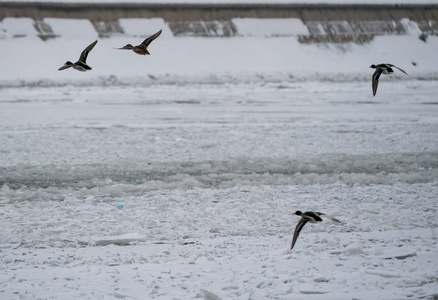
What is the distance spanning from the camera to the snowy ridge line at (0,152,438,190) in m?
7.10

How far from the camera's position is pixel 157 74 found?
1766 cm

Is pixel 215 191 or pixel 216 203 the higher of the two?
pixel 215 191

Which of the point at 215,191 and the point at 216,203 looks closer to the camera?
the point at 216,203

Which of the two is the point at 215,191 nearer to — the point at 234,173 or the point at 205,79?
the point at 234,173

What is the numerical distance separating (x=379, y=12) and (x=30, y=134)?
1391 cm

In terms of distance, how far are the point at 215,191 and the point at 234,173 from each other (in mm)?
886

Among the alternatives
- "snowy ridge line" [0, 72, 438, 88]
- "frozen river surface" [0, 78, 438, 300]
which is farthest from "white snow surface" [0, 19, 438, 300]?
"snowy ridge line" [0, 72, 438, 88]

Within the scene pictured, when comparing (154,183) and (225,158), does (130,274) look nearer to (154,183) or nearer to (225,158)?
(154,183)

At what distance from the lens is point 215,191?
22.1 ft

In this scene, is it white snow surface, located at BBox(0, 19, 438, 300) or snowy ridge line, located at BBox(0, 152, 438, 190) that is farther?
snowy ridge line, located at BBox(0, 152, 438, 190)

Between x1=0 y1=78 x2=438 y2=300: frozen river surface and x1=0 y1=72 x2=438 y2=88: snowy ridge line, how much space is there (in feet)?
13.9

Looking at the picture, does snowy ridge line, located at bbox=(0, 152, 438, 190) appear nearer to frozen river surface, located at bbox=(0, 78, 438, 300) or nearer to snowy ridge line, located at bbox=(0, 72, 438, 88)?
frozen river surface, located at bbox=(0, 78, 438, 300)

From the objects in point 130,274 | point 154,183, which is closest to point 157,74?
point 154,183

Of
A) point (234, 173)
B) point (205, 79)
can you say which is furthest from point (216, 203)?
point (205, 79)
